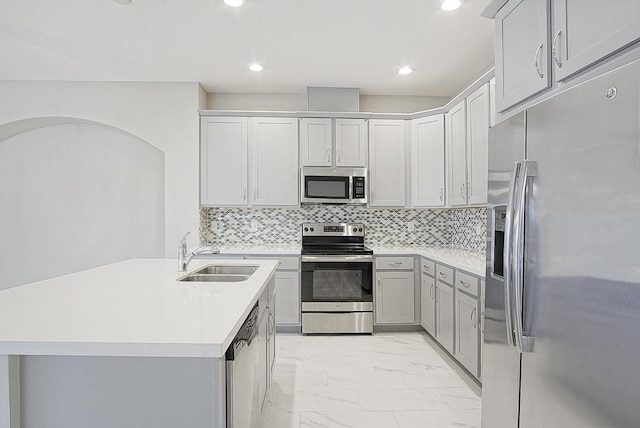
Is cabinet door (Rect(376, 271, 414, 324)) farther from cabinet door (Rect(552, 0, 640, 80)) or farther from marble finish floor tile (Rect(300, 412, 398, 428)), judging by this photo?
cabinet door (Rect(552, 0, 640, 80))

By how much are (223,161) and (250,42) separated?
1.42m

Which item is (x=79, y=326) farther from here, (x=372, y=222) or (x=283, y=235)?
(x=372, y=222)

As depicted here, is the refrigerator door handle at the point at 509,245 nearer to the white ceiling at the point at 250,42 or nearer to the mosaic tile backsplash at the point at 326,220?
the white ceiling at the point at 250,42

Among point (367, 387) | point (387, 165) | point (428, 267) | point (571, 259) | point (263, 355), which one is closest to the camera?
point (571, 259)

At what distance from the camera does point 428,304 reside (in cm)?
378

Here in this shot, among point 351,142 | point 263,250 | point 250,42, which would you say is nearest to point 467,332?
point 263,250

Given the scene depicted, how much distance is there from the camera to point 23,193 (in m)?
4.46

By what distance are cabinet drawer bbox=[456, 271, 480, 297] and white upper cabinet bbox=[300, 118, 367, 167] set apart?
1752 millimetres

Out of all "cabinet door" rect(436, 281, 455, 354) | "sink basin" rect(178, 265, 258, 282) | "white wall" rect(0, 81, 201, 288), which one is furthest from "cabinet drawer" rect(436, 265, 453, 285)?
"white wall" rect(0, 81, 201, 288)

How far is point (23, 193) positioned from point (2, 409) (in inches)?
165

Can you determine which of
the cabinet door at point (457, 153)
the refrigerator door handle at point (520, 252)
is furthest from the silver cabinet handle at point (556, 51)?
the cabinet door at point (457, 153)

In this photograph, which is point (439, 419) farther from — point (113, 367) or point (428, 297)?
point (113, 367)

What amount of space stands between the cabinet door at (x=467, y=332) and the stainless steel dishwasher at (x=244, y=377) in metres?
1.64

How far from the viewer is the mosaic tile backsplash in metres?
4.52
